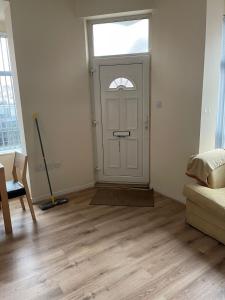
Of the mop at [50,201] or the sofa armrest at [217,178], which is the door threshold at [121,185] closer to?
the mop at [50,201]

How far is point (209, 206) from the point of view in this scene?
224cm

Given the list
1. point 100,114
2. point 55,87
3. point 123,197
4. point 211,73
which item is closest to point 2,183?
point 55,87

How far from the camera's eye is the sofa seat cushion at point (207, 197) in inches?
84.8

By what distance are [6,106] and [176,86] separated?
9.03ft

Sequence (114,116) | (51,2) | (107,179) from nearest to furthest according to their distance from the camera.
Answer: (51,2) < (114,116) < (107,179)

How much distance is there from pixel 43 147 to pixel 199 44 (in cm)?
241

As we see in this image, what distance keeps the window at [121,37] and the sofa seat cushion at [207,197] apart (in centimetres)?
208

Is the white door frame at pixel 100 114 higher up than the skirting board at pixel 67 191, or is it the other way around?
the white door frame at pixel 100 114

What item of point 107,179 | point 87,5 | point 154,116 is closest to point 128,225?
point 107,179

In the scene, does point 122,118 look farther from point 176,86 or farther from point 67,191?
point 67,191

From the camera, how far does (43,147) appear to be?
329 centimetres

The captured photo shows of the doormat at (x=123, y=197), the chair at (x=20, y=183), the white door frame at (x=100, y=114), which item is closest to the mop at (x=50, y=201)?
the chair at (x=20, y=183)

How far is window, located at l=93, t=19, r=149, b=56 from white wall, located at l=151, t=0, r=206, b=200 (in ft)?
0.69

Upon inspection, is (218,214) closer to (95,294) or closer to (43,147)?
(95,294)
